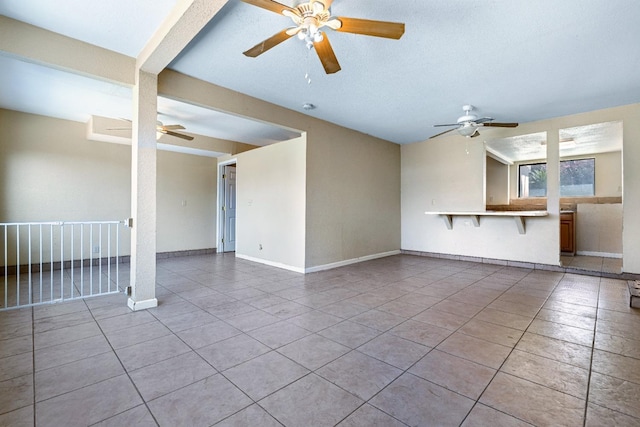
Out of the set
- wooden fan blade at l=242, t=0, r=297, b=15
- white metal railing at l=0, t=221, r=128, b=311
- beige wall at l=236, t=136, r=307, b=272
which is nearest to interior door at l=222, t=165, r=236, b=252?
beige wall at l=236, t=136, r=307, b=272

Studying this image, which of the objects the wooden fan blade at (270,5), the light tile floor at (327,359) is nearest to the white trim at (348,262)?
the light tile floor at (327,359)

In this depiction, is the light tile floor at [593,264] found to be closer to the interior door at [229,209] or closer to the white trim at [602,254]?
the white trim at [602,254]

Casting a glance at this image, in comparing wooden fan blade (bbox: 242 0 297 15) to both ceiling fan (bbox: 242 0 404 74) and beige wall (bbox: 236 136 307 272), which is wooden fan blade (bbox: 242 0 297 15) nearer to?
ceiling fan (bbox: 242 0 404 74)

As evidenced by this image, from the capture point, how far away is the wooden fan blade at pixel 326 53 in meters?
2.29

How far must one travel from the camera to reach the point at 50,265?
4988mm

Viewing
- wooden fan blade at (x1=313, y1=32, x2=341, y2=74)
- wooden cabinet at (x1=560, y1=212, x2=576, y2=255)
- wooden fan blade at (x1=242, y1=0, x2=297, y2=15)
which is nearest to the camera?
wooden fan blade at (x1=242, y1=0, x2=297, y2=15)

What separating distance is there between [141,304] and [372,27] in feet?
11.4

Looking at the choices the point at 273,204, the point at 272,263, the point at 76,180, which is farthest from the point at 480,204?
the point at 76,180

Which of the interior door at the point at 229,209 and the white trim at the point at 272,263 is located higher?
A: the interior door at the point at 229,209

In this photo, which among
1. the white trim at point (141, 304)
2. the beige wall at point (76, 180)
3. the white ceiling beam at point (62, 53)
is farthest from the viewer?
the beige wall at point (76, 180)

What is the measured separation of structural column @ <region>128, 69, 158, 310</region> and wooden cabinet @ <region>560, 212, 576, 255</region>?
7.96 metres

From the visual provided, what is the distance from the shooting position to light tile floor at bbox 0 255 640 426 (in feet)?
5.09

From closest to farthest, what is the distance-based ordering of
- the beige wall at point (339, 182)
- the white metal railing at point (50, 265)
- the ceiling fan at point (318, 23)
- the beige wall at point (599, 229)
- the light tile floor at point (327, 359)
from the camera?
the light tile floor at point (327, 359) → the ceiling fan at point (318, 23) → the white metal railing at point (50, 265) → the beige wall at point (339, 182) → the beige wall at point (599, 229)

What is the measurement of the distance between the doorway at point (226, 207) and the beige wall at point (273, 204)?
100 cm
